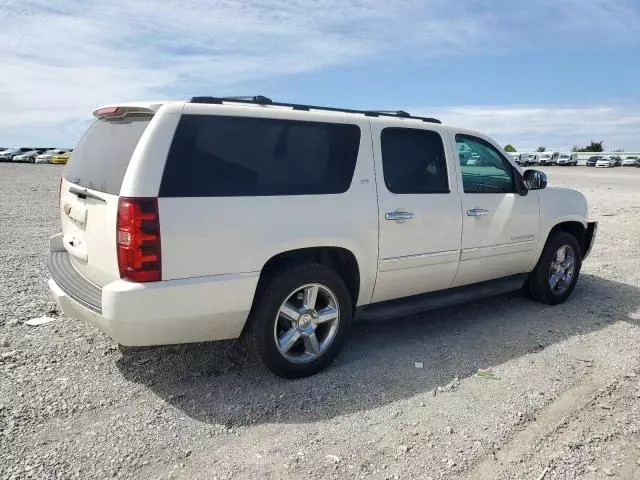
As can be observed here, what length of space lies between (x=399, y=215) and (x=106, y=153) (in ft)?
7.20

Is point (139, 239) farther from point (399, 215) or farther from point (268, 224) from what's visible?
point (399, 215)

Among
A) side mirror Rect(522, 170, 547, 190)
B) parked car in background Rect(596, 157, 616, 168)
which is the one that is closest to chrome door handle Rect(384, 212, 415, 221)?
side mirror Rect(522, 170, 547, 190)

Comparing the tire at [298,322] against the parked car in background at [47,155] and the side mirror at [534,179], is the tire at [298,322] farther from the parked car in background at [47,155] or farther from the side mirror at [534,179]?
the parked car in background at [47,155]

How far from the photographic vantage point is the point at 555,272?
589cm

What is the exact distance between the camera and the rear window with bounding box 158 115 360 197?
334cm

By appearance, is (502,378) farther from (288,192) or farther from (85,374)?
(85,374)

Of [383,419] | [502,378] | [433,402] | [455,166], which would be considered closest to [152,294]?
[383,419]

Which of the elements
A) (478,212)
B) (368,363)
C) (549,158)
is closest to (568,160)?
(549,158)

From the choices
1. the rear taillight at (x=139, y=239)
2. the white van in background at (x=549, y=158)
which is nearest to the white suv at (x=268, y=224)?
the rear taillight at (x=139, y=239)

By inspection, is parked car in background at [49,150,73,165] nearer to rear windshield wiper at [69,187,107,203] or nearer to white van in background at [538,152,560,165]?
rear windshield wiper at [69,187,107,203]

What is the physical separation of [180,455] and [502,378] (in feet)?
7.80

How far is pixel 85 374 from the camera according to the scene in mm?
3887

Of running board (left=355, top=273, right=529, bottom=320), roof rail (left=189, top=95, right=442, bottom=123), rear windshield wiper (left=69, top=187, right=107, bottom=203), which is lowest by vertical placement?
running board (left=355, top=273, right=529, bottom=320)

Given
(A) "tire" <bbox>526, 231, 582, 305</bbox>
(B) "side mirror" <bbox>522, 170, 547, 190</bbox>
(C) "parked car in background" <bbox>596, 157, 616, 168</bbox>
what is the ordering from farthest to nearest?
(C) "parked car in background" <bbox>596, 157, 616, 168</bbox>, (A) "tire" <bbox>526, 231, 582, 305</bbox>, (B) "side mirror" <bbox>522, 170, 547, 190</bbox>
